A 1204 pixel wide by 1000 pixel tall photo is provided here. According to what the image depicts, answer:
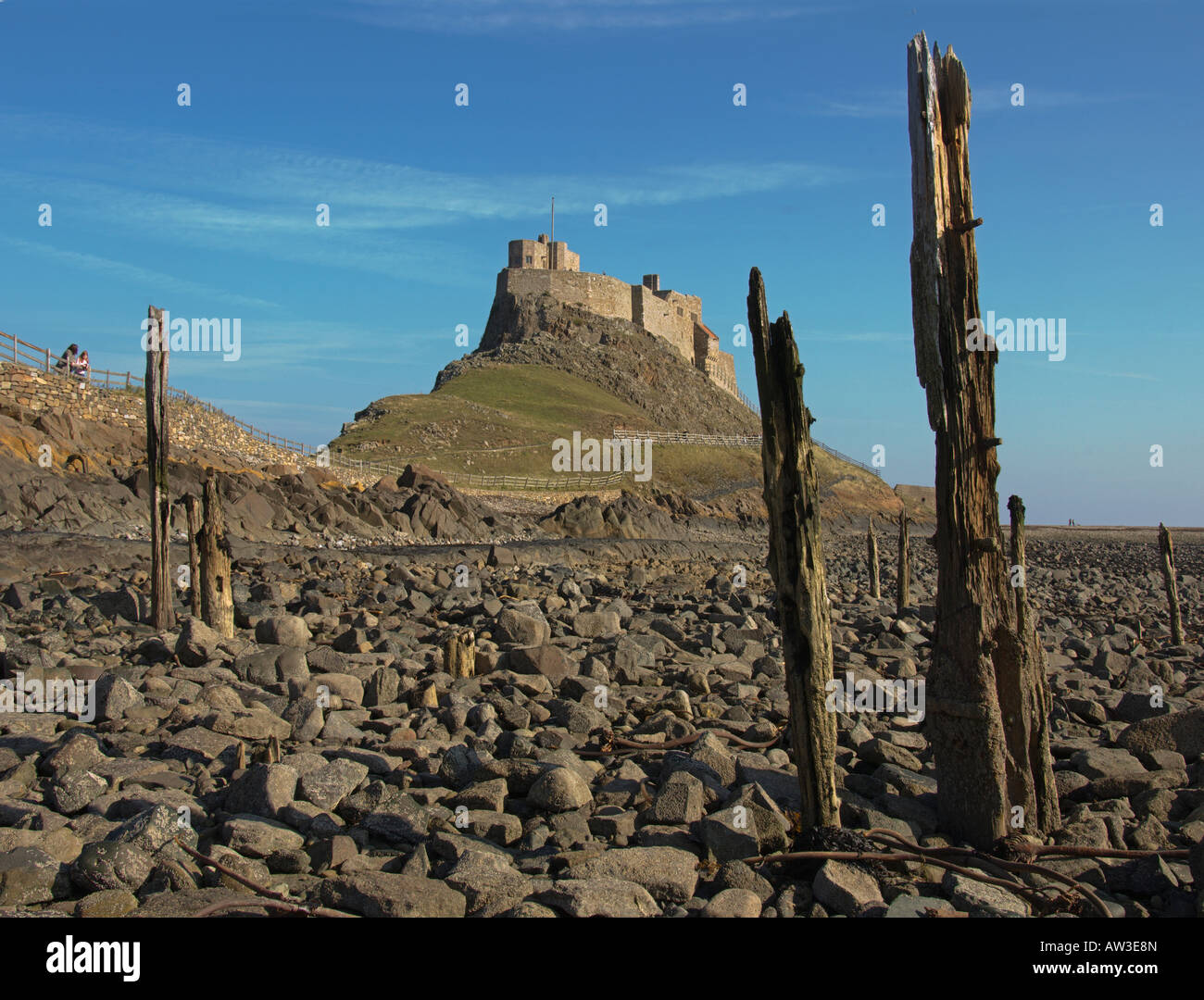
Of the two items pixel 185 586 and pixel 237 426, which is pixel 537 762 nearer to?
pixel 185 586

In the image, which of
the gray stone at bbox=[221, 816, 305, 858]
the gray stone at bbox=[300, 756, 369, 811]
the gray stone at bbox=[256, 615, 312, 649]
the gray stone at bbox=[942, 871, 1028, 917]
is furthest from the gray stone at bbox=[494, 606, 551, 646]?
the gray stone at bbox=[942, 871, 1028, 917]

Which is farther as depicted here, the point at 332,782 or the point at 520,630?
the point at 520,630

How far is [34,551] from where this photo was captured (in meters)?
18.3

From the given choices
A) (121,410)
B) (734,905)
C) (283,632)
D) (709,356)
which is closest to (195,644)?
(283,632)

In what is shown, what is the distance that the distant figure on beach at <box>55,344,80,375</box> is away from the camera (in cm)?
3428

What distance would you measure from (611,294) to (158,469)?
98157 millimetres

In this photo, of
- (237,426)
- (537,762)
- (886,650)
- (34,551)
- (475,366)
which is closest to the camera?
(537,762)

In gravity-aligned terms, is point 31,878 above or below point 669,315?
below

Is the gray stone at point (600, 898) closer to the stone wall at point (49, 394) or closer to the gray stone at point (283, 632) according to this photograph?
the gray stone at point (283, 632)

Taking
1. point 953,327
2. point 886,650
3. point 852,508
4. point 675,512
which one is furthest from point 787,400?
point 852,508

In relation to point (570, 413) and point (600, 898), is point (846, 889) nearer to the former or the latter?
point (600, 898)

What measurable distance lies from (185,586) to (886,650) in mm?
12050

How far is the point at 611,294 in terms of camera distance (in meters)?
108
